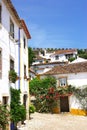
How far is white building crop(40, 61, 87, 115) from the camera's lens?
30592 millimetres

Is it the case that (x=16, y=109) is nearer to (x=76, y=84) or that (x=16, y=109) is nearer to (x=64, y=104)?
(x=76, y=84)

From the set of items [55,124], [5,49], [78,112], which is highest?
[5,49]

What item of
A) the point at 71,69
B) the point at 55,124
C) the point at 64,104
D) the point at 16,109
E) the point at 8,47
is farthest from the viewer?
the point at 71,69

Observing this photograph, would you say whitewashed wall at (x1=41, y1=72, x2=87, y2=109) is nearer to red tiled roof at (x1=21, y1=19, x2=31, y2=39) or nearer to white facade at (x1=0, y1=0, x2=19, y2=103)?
red tiled roof at (x1=21, y1=19, x2=31, y2=39)

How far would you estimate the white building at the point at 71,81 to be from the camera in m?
30.6

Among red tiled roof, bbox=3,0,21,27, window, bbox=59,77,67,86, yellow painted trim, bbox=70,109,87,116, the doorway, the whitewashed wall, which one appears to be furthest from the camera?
window, bbox=59,77,67,86

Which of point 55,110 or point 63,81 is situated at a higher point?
point 63,81

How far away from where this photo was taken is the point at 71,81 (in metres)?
31.7

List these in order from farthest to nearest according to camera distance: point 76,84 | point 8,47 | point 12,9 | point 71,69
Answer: point 71,69, point 76,84, point 12,9, point 8,47

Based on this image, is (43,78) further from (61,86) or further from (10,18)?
(10,18)

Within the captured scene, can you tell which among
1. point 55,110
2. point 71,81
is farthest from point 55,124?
point 71,81

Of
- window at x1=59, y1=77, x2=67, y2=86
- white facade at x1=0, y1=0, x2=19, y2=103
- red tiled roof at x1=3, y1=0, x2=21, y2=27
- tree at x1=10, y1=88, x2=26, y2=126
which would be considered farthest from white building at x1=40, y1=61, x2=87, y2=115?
white facade at x1=0, y1=0, x2=19, y2=103

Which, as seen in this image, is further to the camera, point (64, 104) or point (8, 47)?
point (64, 104)

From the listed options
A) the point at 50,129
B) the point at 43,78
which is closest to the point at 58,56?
the point at 43,78
